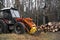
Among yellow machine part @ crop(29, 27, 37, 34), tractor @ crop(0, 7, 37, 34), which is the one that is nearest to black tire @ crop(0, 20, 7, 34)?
tractor @ crop(0, 7, 37, 34)

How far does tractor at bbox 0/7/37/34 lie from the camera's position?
1447cm

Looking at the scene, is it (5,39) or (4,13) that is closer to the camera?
(5,39)

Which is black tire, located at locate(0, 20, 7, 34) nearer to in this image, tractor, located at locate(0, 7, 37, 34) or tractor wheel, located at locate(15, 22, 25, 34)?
tractor, located at locate(0, 7, 37, 34)

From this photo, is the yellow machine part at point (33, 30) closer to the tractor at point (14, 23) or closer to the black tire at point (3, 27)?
the tractor at point (14, 23)

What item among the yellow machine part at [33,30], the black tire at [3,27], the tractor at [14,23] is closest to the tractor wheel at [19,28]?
the tractor at [14,23]

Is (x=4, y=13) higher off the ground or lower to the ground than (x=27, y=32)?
higher

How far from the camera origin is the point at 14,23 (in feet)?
49.7

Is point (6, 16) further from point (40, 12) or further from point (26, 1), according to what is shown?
point (26, 1)

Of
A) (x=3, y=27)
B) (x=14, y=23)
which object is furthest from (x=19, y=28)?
(x=3, y=27)

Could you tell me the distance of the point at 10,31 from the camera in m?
15.6

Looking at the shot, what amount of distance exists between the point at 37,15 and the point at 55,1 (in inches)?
120

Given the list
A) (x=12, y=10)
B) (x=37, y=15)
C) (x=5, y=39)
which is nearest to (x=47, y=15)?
(x=37, y=15)

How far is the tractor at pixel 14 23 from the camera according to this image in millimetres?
14469

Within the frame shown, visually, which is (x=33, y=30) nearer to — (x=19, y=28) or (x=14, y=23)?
(x=19, y=28)
